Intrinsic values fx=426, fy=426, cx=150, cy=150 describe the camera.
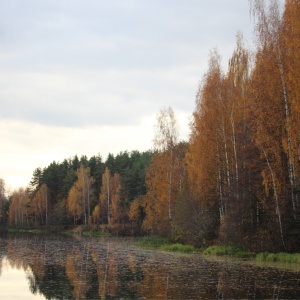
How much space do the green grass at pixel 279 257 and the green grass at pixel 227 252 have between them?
1380mm

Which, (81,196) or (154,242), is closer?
(154,242)

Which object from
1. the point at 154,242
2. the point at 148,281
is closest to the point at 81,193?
the point at 154,242

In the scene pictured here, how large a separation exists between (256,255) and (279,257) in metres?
2.11

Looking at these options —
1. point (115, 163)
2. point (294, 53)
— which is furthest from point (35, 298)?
point (115, 163)

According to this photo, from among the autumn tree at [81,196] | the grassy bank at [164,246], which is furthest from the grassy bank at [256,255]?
the autumn tree at [81,196]

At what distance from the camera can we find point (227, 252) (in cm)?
2708

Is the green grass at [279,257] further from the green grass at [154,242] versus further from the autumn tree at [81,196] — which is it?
the autumn tree at [81,196]

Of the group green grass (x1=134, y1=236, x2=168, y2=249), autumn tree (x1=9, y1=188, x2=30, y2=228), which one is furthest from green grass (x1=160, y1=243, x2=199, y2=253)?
autumn tree (x1=9, y1=188, x2=30, y2=228)

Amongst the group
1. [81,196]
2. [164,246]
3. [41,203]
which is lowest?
[164,246]

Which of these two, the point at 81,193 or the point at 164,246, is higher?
the point at 81,193

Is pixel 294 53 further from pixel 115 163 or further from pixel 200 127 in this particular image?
pixel 115 163

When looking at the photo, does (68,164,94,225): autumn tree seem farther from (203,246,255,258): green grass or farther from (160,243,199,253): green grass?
(203,246,255,258): green grass

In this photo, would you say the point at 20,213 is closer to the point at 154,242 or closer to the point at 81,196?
the point at 81,196

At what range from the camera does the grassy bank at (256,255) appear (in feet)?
71.7
